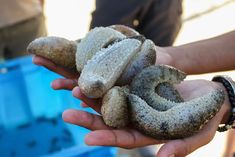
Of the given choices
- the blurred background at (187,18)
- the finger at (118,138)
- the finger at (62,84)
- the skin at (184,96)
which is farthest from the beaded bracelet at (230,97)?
the blurred background at (187,18)

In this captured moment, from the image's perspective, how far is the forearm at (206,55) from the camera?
64.1 inches

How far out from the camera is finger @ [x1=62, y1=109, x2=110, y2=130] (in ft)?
4.04

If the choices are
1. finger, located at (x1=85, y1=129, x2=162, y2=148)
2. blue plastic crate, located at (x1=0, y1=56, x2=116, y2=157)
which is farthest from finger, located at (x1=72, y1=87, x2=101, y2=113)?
blue plastic crate, located at (x1=0, y1=56, x2=116, y2=157)

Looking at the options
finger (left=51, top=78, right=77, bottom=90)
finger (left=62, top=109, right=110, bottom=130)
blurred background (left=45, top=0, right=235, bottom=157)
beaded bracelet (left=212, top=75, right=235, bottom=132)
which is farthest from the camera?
blurred background (left=45, top=0, right=235, bottom=157)

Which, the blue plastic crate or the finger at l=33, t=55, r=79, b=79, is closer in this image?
the finger at l=33, t=55, r=79, b=79

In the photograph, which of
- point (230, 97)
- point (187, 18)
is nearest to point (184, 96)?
point (230, 97)

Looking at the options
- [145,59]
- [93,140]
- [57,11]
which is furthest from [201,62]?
[57,11]

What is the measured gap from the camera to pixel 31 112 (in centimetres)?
231

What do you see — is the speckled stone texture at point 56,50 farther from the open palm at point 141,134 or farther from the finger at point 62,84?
the open palm at point 141,134

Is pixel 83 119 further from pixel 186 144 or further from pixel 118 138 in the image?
pixel 186 144

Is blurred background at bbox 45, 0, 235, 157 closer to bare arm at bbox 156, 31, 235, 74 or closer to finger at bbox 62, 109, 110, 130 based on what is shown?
bare arm at bbox 156, 31, 235, 74

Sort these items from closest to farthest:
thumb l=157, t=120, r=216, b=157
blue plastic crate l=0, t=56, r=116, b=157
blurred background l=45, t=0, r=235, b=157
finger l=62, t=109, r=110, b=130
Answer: thumb l=157, t=120, r=216, b=157, finger l=62, t=109, r=110, b=130, blue plastic crate l=0, t=56, r=116, b=157, blurred background l=45, t=0, r=235, b=157

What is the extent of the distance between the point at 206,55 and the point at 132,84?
0.41m

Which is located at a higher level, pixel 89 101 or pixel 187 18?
pixel 89 101
